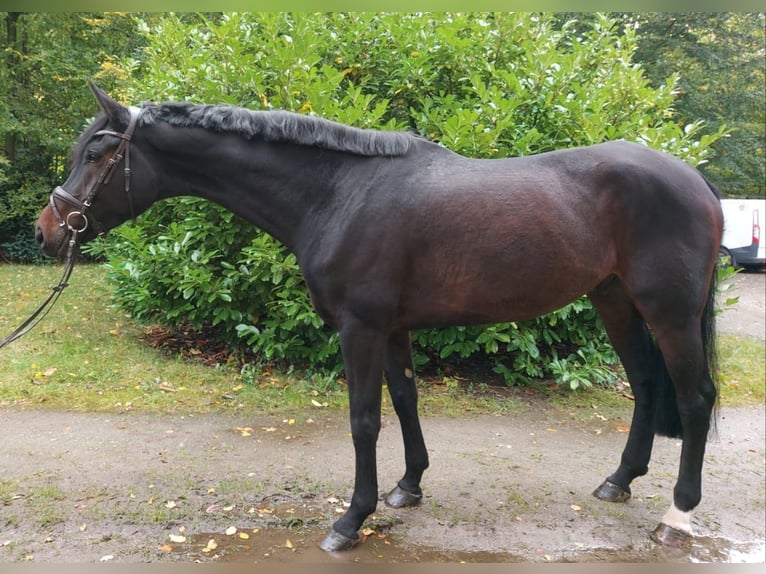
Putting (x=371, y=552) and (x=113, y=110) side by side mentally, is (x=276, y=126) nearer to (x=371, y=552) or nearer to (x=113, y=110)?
(x=113, y=110)

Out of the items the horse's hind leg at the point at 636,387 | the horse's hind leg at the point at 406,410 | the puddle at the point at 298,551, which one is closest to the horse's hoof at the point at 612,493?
the horse's hind leg at the point at 636,387

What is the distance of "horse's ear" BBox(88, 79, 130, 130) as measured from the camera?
2.66 meters

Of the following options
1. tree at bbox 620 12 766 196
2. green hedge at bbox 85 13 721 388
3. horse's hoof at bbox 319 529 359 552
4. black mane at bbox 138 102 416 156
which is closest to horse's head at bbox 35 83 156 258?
black mane at bbox 138 102 416 156

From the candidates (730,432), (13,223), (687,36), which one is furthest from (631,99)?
(13,223)

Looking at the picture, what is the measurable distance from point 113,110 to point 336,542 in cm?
245

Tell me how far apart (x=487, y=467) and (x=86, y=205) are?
300cm

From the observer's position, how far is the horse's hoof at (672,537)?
2.94m

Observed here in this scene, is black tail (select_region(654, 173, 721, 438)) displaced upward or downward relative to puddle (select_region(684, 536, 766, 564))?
upward

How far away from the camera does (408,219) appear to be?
8.98 ft

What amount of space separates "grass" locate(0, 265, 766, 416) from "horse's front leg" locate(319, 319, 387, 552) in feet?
6.64

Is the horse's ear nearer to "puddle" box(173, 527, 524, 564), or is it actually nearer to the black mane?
the black mane

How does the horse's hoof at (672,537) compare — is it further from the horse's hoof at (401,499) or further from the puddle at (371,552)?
the horse's hoof at (401,499)

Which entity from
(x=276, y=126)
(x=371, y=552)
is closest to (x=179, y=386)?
(x=371, y=552)

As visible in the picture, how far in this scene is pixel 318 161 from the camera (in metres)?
2.87
